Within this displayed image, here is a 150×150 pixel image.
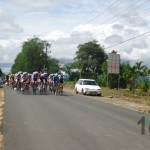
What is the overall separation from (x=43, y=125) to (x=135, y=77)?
3811cm

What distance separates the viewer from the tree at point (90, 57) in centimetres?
8950

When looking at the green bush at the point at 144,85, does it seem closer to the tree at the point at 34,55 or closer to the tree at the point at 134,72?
the tree at the point at 134,72

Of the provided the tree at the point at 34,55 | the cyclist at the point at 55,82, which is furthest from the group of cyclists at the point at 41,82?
the tree at the point at 34,55

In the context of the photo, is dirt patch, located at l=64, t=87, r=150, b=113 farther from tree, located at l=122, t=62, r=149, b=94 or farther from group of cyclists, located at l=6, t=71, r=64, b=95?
tree, located at l=122, t=62, r=149, b=94

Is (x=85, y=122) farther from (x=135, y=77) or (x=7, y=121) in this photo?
(x=135, y=77)

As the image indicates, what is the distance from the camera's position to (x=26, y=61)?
420 feet

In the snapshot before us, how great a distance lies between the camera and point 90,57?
301 feet

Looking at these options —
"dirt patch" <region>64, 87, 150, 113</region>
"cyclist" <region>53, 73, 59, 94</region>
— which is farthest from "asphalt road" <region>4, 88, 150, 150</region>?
"cyclist" <region>53, 73, 59, 94</region>

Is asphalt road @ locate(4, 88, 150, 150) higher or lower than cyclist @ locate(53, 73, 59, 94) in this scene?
lower

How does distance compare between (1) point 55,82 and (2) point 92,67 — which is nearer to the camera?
(1) point 55,82

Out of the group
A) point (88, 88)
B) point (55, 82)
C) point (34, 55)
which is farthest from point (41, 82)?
point (34, 55)

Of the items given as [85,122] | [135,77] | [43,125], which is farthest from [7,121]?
[135,77]

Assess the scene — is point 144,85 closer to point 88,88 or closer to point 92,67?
point 88,88

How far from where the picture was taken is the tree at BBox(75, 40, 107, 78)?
8950cm
